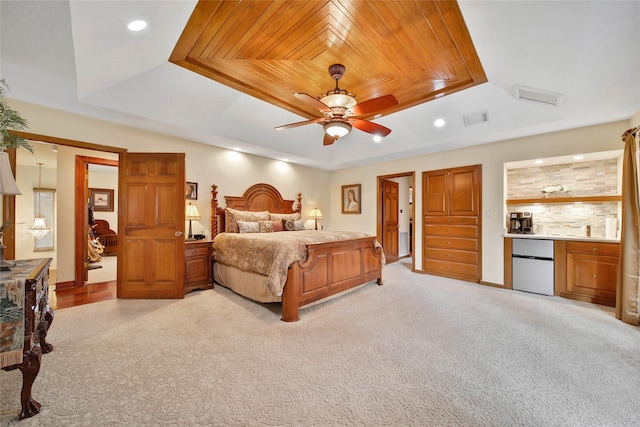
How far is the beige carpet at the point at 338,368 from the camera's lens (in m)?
1.58

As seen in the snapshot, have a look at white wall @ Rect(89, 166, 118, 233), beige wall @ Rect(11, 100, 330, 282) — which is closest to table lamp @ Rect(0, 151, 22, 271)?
beige wall @ Rect(11, 100, 330, 282)

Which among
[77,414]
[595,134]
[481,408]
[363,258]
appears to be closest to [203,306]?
[77,414]

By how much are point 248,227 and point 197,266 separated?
42.4 inches

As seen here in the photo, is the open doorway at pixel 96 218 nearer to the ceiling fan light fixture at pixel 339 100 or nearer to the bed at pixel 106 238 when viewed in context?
the bed at pixel 106 238

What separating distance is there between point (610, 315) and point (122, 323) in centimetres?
581

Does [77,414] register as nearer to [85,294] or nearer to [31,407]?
[31,407]

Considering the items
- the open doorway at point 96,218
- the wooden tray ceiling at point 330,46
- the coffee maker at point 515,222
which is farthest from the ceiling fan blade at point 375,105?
the open doorway at point 96,218

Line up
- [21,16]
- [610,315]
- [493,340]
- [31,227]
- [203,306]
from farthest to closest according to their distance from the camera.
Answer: [31,227] < [203,306] < [610,315] < [493,340] < [21,16]

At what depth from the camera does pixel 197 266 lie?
164 inches

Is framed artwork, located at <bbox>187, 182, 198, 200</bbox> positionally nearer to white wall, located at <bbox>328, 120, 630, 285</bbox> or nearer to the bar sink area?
white wall, located at <bbox>328, 120, 630, 285</bbox>

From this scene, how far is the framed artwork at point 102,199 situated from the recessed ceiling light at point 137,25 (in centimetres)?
751

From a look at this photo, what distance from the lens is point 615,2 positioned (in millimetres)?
2023

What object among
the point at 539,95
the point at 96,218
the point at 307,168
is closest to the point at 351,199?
the point at 307,168

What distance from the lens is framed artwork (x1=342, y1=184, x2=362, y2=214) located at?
681cm
